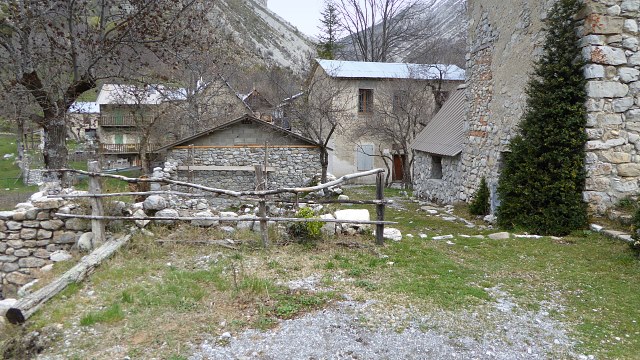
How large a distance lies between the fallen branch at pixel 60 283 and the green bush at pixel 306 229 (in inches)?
103

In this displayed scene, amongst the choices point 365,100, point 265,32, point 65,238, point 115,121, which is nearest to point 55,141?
point 65,238

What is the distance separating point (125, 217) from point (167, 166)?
10.4 metres

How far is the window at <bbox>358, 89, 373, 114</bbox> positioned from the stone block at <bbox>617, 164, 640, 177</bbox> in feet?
67.7

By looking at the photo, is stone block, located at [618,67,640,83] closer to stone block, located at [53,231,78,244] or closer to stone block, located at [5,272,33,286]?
stone block, located at [53,231,78,244]

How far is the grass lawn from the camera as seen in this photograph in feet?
13.8

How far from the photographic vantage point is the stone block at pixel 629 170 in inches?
319

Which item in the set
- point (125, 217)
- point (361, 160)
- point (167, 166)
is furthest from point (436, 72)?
point (125, 217)

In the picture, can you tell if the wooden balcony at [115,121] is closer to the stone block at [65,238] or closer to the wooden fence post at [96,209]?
the stone block at [65,238]

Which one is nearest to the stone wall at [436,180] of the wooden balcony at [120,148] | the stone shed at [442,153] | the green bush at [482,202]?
the stone shed at [442,153]

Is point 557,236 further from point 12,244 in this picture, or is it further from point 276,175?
point 276,175

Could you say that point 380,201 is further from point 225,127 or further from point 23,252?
point 225,127

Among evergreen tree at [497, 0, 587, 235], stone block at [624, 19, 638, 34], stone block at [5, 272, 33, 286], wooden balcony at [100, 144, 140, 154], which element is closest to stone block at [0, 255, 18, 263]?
stone block at [5, 272, 33, 286]

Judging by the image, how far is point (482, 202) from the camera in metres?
Result: 11.9

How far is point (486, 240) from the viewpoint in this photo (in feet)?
25.7
